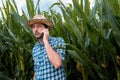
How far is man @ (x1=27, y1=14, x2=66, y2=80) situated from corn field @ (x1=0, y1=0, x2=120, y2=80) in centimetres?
9

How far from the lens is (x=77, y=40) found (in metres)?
2.10

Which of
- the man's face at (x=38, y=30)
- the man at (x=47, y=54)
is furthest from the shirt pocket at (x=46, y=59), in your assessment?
the man's face at (x=38, y=30)

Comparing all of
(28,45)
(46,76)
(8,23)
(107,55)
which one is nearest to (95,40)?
(107,55)

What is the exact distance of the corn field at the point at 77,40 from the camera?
1872 millimetres

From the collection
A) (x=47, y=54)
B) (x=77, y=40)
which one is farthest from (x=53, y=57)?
(x=77, y=40)

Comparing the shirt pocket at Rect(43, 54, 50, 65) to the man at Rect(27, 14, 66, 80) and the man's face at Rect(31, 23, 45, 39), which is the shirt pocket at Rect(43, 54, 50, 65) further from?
the man's face at Rect(31, 23, 45, 39)

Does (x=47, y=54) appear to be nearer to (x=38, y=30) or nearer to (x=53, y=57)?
(x=53, y=57)

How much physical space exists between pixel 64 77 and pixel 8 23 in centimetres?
78

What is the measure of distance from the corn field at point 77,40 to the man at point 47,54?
9 cm

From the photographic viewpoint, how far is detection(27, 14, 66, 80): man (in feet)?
6.54

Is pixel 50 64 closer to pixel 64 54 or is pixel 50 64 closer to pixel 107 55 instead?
pixel 64 54

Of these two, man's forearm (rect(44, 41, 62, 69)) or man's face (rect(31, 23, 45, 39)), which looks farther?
man's face (rect(31, 23, 45, 39))

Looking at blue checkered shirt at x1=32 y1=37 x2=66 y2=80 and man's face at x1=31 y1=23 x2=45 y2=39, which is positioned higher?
man's face at x1=31 y1=23 x2=45 y2=39

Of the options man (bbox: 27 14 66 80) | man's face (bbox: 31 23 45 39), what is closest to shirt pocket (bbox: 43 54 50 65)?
man (bbox: 27 14 66 80)
